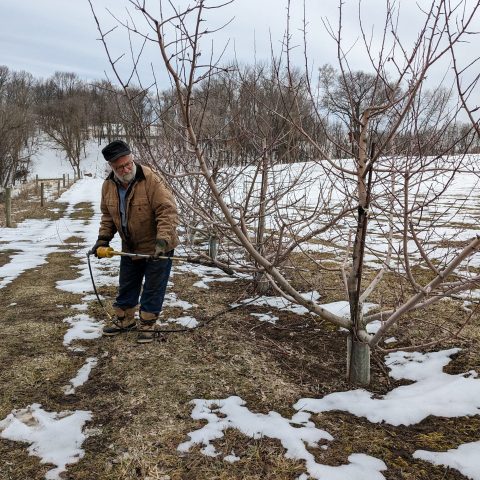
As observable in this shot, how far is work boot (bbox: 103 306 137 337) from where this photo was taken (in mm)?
4402

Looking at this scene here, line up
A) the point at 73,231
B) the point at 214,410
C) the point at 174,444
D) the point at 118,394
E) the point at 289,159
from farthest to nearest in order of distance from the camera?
the point at 73,231
the point at 289,159
the point at 118,394
the point at 214,410
the point at 174,444

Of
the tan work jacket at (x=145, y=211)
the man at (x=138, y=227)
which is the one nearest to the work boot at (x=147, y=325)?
the man at (x=138, y=227)

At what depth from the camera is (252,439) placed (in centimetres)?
271

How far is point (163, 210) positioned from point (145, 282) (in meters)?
0.77

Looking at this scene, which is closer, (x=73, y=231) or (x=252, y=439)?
(x=252, y=439)

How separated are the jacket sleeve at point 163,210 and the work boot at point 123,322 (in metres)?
0.92

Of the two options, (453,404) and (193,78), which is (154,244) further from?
(453,404)

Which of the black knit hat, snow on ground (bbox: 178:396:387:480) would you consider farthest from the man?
snow on ground (bbox: 178:396:387:480)

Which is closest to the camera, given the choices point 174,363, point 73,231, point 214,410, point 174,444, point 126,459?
point 126,459

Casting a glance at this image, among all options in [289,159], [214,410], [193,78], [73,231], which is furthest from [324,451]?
[73,231]

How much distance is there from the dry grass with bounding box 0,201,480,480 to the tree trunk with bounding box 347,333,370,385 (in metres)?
0.09

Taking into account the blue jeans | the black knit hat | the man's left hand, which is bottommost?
the blue jeans

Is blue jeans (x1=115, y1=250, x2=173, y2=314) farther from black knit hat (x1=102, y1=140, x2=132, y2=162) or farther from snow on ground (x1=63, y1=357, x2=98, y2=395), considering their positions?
black knit hat (x1=102, y1=140, x2=132, y2=162)

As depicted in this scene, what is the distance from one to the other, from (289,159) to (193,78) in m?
3.17
